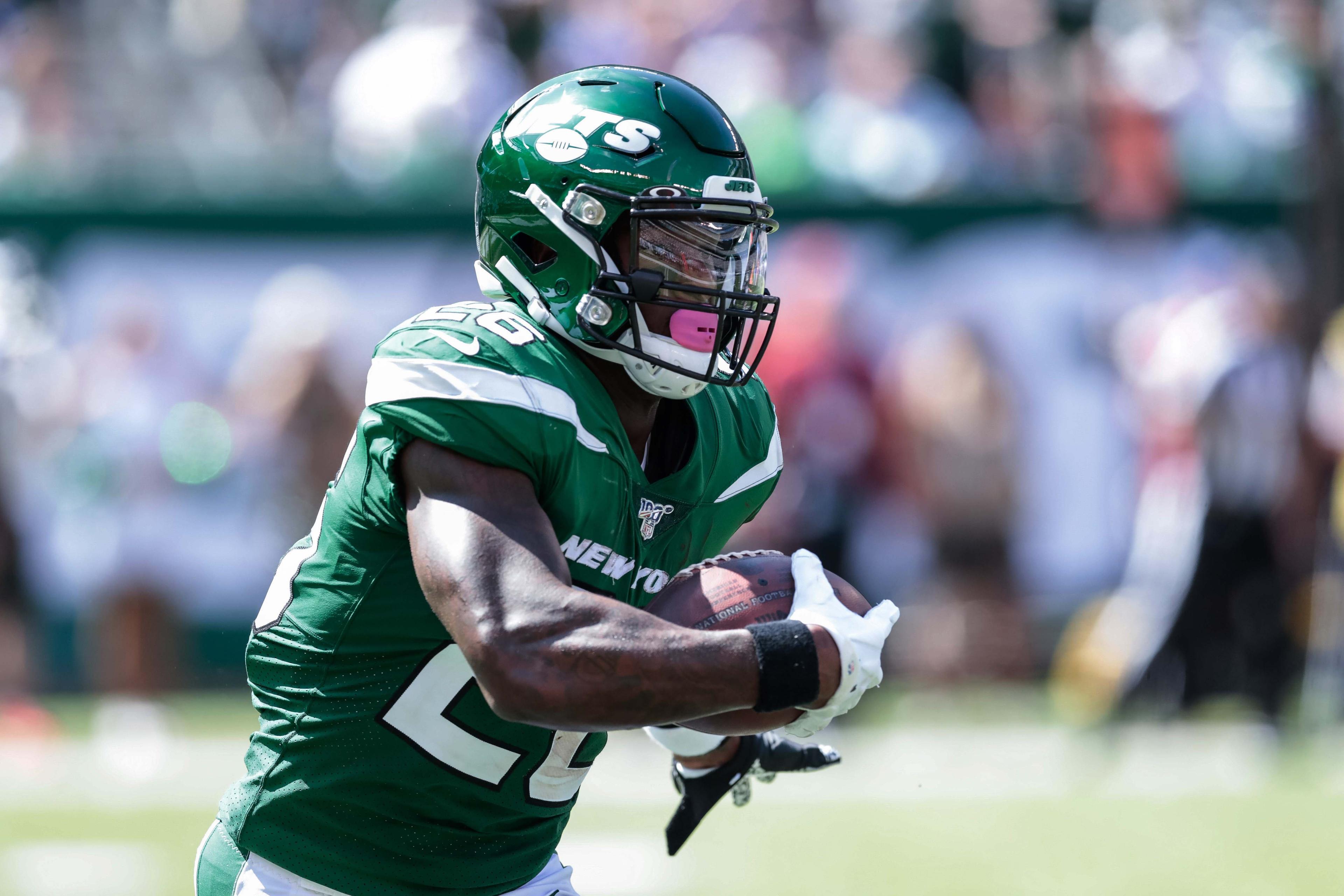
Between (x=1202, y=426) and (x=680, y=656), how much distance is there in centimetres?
602

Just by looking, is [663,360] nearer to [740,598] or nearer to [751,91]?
[740,598]

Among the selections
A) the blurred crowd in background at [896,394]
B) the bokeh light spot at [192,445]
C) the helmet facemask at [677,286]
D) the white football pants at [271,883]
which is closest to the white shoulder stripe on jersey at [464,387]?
the helmet facemask at [677,286]

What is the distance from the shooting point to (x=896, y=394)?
28.3 ft

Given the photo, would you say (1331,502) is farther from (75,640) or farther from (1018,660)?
(75,640)

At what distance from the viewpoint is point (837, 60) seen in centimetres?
991

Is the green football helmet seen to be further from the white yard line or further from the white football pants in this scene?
the white yard line

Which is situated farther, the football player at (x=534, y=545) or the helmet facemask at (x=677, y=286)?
the helmet facemask at (x=677, y=286)

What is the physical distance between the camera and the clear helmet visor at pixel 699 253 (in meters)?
2.81

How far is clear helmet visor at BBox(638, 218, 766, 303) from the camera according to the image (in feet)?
9.23

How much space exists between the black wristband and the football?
0.53ft

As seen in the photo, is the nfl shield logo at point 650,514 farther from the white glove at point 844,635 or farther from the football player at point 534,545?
the white glove at point 844,635

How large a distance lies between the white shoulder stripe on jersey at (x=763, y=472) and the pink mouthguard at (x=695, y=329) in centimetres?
28

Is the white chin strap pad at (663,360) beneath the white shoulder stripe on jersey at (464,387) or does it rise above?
beneath

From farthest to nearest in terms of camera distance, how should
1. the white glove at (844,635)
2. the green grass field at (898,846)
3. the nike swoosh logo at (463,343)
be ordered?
the green grass field at (898,846), the nike swoosh logo at (463,343), the white glove at (844,635)
